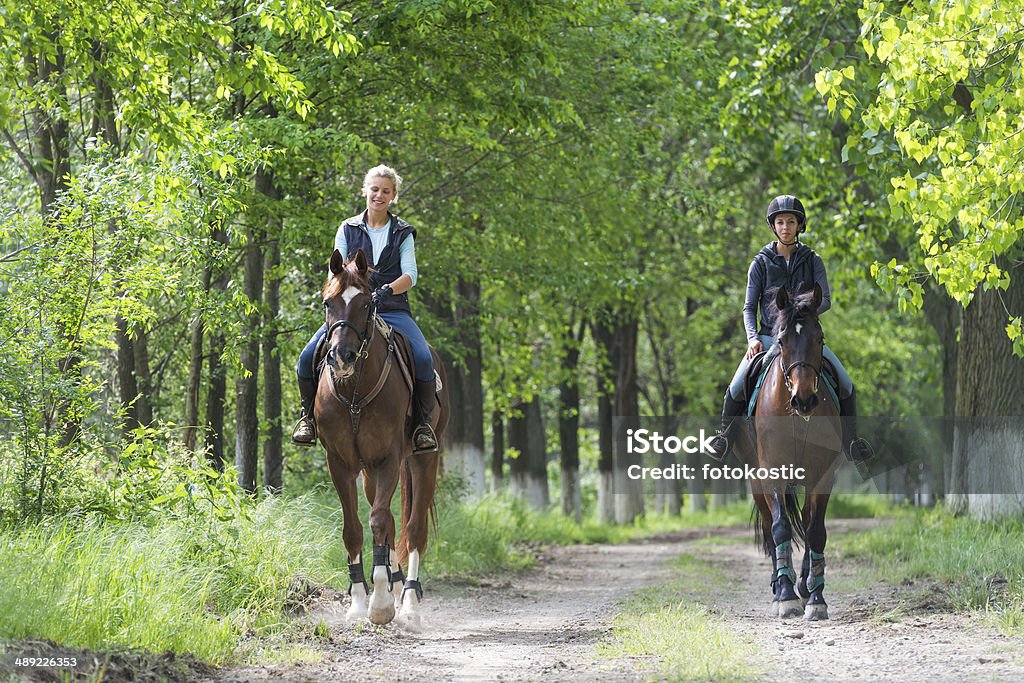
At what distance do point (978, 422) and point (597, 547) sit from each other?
9.86 meters

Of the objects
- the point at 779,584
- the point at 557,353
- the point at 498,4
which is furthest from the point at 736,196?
the point at 779,584

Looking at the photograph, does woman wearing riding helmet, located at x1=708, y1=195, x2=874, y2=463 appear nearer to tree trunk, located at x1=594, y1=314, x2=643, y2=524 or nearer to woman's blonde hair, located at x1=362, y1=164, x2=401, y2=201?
woman's blonde hair, located at x1=362, y1=164, x2=401, y2=201

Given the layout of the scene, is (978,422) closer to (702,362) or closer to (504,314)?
(504,314)

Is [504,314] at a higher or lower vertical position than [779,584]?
higher

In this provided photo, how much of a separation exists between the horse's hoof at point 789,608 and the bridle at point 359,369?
12.6 feet

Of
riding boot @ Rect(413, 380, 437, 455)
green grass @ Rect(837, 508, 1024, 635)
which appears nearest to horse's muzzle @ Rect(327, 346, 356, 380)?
riding boot @ Rect(413, 380, 437, 455)

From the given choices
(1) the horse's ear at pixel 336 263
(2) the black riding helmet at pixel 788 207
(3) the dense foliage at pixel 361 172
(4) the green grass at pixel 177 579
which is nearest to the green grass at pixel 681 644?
(4) the green grass at pixel 177 579

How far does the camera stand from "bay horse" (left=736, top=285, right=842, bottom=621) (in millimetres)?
9797

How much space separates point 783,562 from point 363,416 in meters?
3.78

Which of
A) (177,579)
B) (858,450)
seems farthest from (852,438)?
(177,579)

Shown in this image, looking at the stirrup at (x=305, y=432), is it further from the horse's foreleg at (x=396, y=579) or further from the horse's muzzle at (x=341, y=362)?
the horse's foreleg at (x=396, y=579)

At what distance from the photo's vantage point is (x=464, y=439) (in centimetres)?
2191

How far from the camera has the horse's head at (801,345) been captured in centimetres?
969

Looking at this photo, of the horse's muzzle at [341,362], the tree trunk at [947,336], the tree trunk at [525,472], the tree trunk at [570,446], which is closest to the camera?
the horse's muzzle at [341,362]
